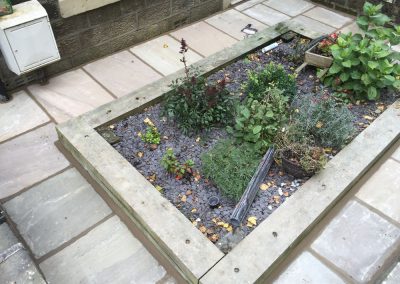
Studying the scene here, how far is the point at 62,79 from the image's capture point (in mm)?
4230

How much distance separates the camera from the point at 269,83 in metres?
3.57

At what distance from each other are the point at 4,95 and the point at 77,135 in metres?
1.19

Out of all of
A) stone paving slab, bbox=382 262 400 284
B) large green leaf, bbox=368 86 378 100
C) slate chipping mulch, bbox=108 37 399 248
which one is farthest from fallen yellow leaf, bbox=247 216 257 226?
large green leaf, bbox=368 86 378 100

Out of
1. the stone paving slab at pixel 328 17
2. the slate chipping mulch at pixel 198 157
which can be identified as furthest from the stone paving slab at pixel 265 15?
the slate chipping mulch at pixel 198 157

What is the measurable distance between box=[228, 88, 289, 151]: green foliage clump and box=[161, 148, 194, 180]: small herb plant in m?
0.53

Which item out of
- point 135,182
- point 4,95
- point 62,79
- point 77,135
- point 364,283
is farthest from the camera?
point 62,79

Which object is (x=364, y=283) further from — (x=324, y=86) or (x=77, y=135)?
(x=77, y=135)

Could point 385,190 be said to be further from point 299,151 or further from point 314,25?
point 314,25

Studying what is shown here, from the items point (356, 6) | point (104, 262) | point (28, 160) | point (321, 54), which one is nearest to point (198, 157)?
point (104, 262)

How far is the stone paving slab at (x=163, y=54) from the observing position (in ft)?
14.5

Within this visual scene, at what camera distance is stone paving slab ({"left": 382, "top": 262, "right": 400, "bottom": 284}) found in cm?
255

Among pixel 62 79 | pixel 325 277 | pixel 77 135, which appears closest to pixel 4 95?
pixel 62 79

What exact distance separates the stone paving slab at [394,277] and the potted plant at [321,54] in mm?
2163

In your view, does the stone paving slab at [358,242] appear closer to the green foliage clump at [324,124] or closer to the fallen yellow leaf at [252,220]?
the fallen yellow leaf at [252,220]
